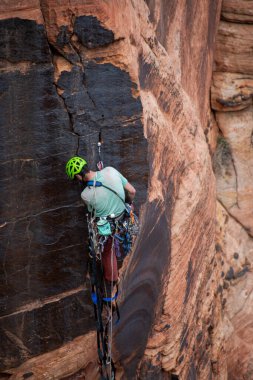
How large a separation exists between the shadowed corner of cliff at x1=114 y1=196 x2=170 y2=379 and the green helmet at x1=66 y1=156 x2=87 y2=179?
1.63 metres

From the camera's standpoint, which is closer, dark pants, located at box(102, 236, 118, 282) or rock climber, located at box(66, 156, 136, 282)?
rock climber, located at box(66, 156, 136, 282)

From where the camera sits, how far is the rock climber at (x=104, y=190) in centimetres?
755

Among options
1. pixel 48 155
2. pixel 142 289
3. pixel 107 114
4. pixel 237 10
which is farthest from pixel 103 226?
pixel 237 10

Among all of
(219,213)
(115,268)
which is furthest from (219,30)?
(115,268)

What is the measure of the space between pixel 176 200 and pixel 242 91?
4940 mm

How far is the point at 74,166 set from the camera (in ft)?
24.6

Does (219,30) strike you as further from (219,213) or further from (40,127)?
(40,127)

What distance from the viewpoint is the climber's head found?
749cm

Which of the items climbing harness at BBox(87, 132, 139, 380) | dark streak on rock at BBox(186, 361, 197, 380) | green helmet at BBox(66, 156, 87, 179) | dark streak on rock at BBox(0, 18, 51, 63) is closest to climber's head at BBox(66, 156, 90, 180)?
green helmet at BBox(66, 156, 87, 179)

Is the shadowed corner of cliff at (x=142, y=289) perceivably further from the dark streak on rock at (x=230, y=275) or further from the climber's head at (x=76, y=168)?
the dark streak on rock at (x=230, y=275)

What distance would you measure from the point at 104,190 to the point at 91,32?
189cm

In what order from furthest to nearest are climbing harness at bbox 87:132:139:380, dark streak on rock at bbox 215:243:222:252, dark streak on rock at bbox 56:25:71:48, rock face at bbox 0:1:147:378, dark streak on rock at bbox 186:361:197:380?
dark streak on rock at bbox 215:243:222:252, dark streak on rock at bbox 186:361:197:380, climbing harness at bbox 87:132:139:380, dark streak on rock at bbox 56:25:71:48, rock face at bbox 0:1:147:378

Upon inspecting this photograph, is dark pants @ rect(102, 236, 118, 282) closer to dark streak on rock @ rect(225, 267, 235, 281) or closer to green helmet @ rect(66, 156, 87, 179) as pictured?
green helmet @ rect(66, 156, 87, 179)

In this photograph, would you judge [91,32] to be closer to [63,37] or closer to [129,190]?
[63,37]
